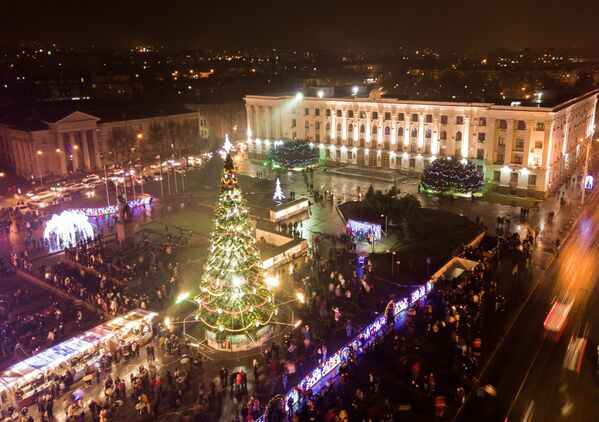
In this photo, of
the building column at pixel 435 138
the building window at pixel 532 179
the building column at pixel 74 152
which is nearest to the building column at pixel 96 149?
the building column at pixel 74 152

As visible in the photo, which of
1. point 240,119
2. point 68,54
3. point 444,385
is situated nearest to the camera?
point 444,385

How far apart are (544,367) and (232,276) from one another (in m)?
13.6

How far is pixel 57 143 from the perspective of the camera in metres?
61.2

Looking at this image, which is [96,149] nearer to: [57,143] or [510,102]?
[57,143]

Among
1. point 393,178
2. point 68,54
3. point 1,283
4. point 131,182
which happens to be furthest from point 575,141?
point 68,54

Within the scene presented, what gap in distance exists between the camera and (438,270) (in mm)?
29797

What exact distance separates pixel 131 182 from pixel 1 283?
75.5 ft

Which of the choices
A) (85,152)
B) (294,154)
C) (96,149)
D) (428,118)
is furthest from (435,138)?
(85,152)

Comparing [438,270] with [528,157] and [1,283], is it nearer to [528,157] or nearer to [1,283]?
[528,157]

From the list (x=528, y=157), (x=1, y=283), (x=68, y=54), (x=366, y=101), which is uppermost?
(x=68, y=54)

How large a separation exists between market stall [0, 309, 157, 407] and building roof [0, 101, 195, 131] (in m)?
45.9

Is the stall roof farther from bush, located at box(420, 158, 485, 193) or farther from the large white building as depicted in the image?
the large white building

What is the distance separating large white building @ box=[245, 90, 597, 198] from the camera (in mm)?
47688

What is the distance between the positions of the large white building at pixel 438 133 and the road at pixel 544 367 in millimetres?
20589
